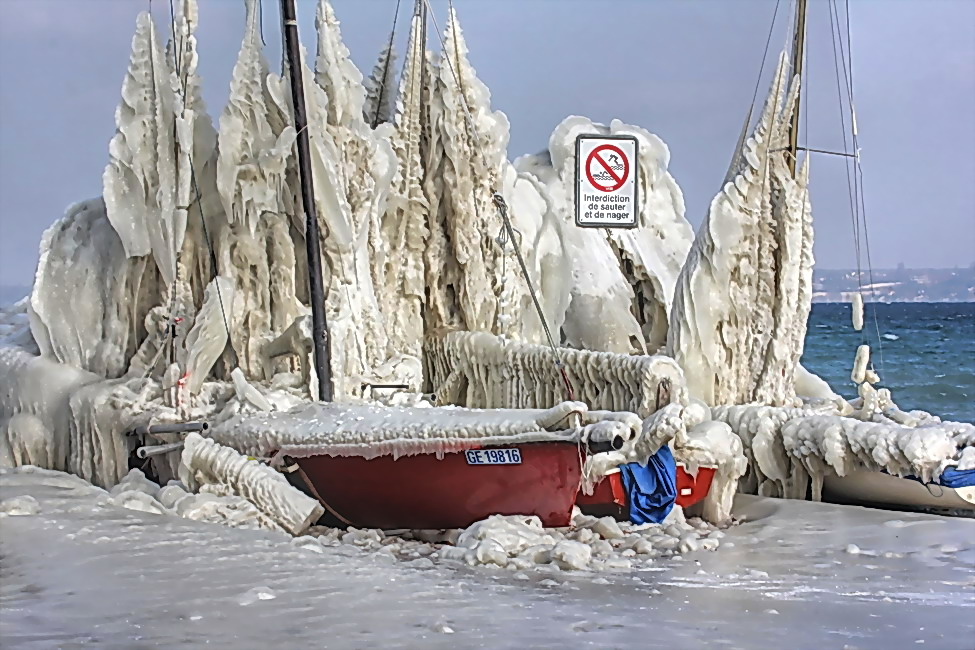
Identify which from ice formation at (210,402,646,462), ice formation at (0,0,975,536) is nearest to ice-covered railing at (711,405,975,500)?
ice formation at (0,0,975,536)

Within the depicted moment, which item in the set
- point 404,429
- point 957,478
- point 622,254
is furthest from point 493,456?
point 622,254

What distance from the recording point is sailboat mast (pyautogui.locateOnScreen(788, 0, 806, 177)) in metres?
11.0

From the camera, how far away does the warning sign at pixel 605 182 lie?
42.1ft

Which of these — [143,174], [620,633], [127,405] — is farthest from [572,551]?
[143,174]

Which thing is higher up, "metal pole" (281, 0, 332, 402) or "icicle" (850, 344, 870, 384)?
"metal pole" (281, 0, 332, 402)

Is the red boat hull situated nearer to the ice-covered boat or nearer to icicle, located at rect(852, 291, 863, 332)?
the ice-covered boat

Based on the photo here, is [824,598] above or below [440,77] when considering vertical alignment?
below

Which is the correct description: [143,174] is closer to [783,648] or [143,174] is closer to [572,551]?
[572,551]

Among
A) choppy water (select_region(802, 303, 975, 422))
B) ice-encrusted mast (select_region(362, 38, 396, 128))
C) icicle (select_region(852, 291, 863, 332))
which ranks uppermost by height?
ice-encrusted mast (select_region(362, 38, 396, 128))

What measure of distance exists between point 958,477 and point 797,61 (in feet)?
16.9

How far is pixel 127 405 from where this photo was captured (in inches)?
359

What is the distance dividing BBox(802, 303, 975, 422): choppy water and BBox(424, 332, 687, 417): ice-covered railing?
6.81 meters

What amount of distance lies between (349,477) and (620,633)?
4.24 m

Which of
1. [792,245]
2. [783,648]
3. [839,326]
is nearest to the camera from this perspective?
[783,648]
